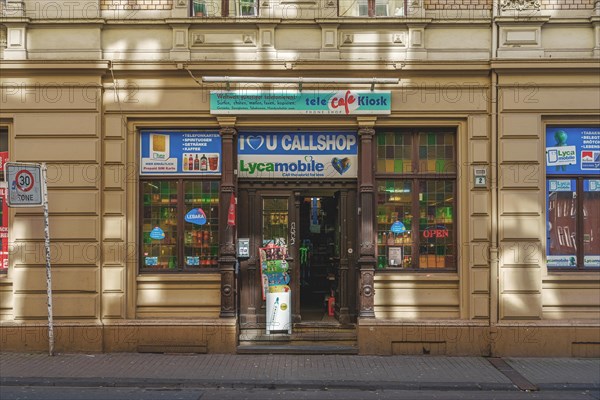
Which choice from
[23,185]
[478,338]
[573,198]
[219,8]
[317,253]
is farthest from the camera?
[317,253]

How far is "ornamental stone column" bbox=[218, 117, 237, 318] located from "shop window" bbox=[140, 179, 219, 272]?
32 cm

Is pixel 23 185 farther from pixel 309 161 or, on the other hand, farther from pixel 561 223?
pixel 561 223

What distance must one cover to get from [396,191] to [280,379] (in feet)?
13.2

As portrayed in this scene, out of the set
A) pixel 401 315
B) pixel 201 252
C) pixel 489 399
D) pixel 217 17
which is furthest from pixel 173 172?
pixel 489 399

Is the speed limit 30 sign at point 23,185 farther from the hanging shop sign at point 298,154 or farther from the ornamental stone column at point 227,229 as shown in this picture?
the hanging shop sign at point 298,154

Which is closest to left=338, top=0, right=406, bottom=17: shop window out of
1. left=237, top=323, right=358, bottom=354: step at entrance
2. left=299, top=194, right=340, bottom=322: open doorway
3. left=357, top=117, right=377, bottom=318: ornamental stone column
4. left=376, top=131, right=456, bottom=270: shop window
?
left=357, top=117, right=377, bottom=318: ornamental stone column

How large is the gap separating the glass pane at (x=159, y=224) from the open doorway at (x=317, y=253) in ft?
7.97

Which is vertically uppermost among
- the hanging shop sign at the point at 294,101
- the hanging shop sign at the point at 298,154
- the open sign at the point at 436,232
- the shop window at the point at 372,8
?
the shop window at the point at 372,8

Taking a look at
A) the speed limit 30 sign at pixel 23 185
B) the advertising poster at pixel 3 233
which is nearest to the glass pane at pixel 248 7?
the speed limit 30 sign at pixel 23 185

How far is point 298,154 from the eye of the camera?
1046 cm

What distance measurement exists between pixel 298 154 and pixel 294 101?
100 centimetres

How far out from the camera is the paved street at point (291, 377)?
26.2 ft

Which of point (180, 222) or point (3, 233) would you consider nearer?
point (3, 233)

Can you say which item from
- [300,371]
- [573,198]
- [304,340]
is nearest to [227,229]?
[304,340]
